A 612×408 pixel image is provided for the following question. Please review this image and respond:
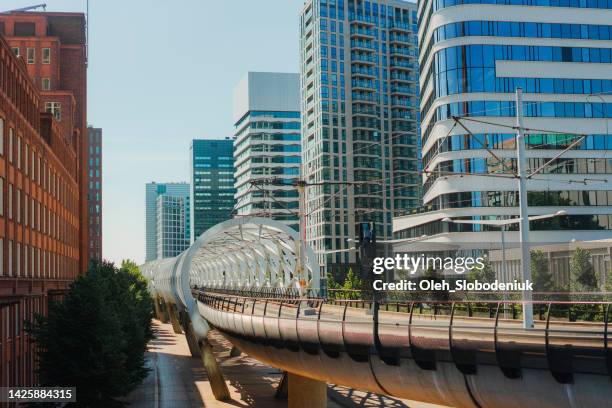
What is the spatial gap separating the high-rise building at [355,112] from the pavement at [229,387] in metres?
63.6

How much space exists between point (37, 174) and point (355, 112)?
97.7m

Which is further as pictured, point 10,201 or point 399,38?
point 399,38

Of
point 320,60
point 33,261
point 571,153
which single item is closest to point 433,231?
point 571,153

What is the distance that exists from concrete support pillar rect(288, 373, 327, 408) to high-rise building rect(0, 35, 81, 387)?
45.6ft

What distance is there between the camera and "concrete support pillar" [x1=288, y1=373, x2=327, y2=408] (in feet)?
113

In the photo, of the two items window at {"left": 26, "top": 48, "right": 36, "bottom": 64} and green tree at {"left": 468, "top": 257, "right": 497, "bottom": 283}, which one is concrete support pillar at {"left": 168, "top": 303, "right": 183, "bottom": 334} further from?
green tree at {"left": 468, "top": 257, "right": 497, "bottom": 283}

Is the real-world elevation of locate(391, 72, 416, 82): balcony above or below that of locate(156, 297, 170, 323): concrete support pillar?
above

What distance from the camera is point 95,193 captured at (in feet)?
589

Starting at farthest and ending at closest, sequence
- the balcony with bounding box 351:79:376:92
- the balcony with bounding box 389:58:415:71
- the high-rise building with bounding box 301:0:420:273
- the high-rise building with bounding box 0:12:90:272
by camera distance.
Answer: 1. the balcony with bounding box 389:58:415:71
2. the balcony with bounding box 351:79:376:92
3. the high-rise building with bounding box 301:0:420:273
4. the high-rise building with bounding box 0:12:90:272

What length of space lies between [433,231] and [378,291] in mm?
50607

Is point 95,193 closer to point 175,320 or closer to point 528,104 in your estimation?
point 175,320

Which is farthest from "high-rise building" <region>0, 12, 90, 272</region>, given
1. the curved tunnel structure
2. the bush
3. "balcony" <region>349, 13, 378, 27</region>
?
"balcony" <region>349, 13, 378, 27</region>

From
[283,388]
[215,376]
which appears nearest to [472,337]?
[283,388]

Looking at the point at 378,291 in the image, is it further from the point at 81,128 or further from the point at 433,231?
the point at 81,128
